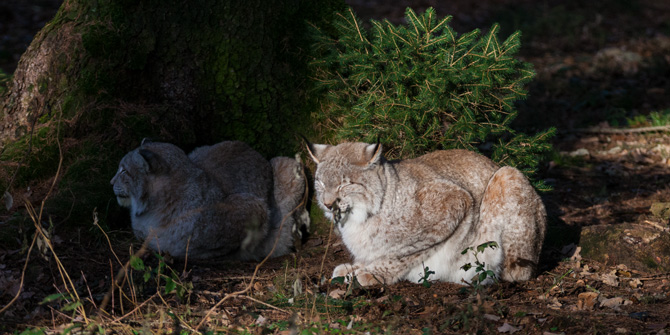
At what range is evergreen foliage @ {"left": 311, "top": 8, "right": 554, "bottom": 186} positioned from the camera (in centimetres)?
570

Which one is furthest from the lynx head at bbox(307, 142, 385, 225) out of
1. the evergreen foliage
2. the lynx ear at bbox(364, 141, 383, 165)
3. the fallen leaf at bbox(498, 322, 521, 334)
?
the fallen leaf at bbox(498, 322, 521, 334)

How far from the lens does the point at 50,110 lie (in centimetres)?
611

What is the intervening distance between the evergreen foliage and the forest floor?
1132mm

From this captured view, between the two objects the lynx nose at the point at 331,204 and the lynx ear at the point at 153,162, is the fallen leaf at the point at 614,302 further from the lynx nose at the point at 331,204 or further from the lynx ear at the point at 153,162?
the lynx ear at the point at 153,162

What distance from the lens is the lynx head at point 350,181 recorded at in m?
5.10

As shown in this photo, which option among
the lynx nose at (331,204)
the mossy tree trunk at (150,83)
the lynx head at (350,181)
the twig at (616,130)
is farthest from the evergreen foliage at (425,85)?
the twig at (616,130)

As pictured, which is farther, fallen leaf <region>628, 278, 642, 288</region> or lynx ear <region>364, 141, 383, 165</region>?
fallen leaf <region>628, 278, 642, 288</region>

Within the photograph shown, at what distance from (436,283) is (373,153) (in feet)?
4.06

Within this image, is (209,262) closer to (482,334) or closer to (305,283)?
(305,283)

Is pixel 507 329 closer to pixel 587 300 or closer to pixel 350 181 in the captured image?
pixel 587 300

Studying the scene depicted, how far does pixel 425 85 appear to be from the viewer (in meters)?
5.70

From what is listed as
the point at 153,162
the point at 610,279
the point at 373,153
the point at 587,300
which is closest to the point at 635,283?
the point at 610,279

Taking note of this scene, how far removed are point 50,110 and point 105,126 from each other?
0.51 metres

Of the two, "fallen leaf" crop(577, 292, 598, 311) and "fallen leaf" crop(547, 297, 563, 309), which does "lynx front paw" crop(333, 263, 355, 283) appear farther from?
"fallen leaf" crop(577, 292, 598, 311)
